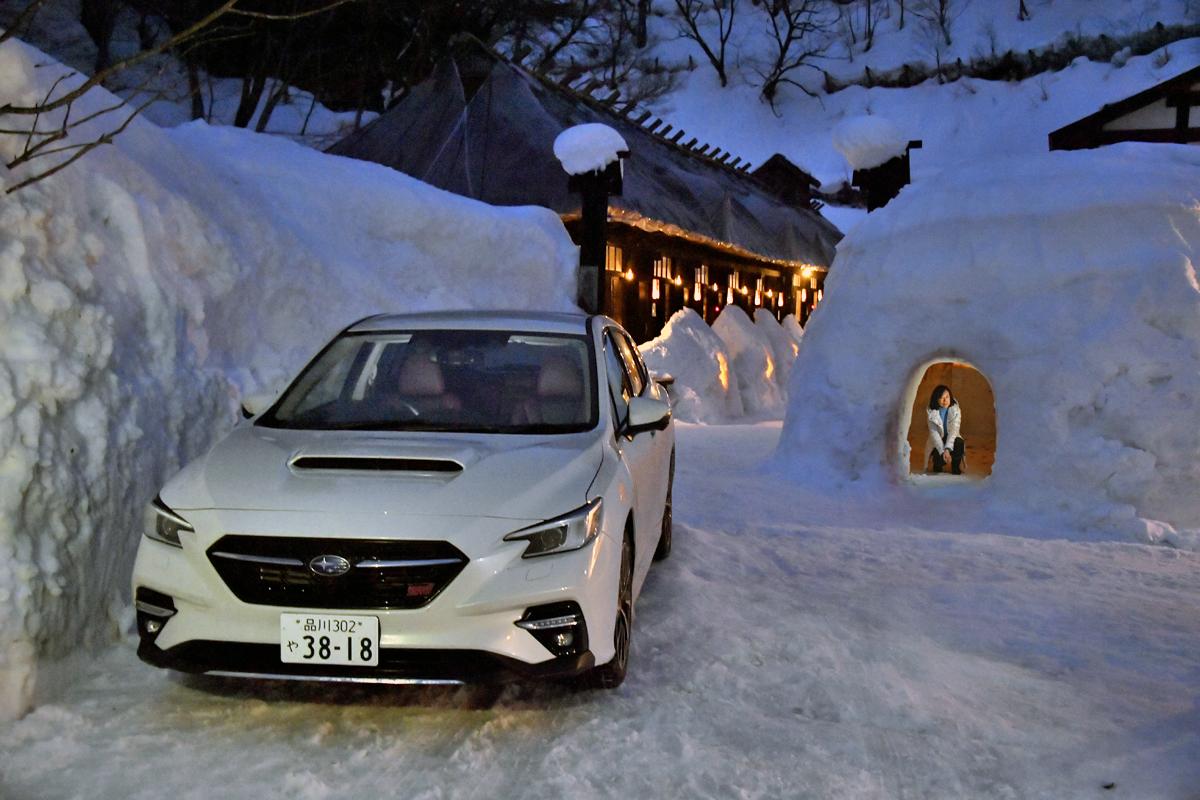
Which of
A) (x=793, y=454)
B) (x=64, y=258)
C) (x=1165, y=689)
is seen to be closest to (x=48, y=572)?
(x=64, y=258)

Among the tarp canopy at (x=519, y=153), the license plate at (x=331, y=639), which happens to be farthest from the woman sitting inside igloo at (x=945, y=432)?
the license plate at (x=331, y=639)

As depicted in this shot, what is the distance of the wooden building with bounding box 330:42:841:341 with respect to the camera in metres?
17.2

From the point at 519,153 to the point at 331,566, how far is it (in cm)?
1463

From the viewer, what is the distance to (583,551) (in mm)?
3605

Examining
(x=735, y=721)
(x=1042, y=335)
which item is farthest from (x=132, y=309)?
(x=1042, y=335)

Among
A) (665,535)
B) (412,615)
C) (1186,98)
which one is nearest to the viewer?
(412,615)

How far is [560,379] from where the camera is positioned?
15.8 ft

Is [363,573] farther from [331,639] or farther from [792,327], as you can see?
[792,327]

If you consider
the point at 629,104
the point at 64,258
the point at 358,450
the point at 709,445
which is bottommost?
the point at 709,445

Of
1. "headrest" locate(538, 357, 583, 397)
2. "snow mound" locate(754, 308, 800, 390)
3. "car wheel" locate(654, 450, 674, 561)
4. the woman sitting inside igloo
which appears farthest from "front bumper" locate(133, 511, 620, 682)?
"snow mound" locate(754, 308, 800, 390)

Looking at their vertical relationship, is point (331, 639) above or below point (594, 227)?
below

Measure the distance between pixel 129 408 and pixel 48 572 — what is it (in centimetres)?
122

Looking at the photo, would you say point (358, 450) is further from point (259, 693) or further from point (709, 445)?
point (709, 445)

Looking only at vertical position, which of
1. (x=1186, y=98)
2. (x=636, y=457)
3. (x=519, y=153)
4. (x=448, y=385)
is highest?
(x=1186, y=98)
